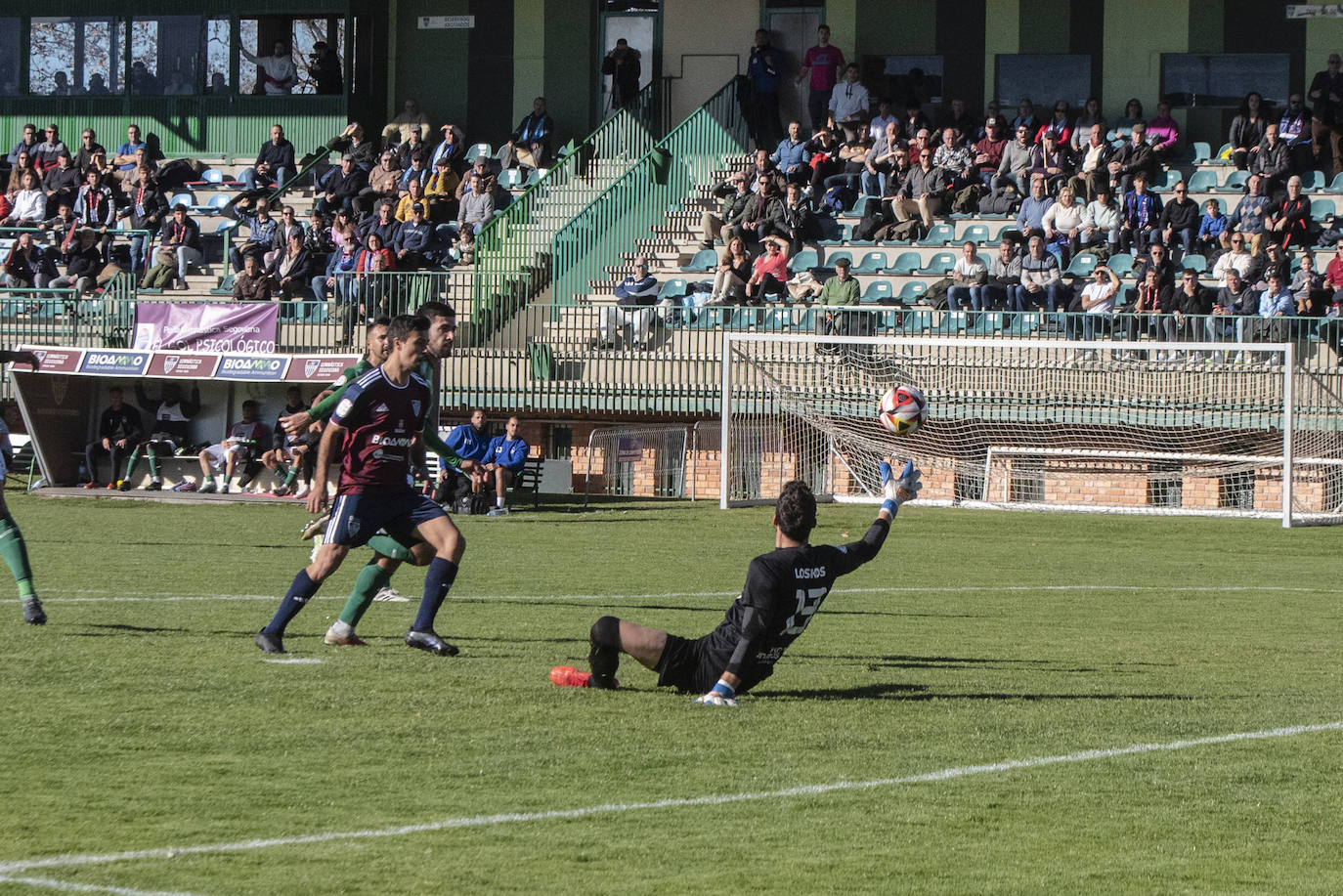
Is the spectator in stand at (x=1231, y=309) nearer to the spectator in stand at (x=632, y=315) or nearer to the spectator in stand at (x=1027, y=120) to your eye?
the spectator in stand at (x=1027, y=120)

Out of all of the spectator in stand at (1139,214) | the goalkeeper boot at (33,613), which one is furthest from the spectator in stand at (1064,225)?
the goalkeeper boot at (33,613)

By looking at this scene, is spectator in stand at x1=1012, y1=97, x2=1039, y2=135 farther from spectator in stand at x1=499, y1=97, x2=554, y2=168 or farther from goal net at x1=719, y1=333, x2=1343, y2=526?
spectator in stand at x1=499, y1=97, x2=554, y2=168

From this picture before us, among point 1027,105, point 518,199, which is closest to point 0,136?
point 518,199

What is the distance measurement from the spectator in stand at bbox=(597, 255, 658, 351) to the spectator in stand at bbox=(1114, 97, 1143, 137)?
8.88 metres

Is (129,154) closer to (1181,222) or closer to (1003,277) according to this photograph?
(1003,277)

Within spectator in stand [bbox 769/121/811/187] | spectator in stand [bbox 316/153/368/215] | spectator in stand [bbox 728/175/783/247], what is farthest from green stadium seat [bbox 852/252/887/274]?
spectator in stand [bbox 316/153/368/215]

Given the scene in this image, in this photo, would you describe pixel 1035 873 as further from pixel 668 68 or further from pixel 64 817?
pixel 668 68

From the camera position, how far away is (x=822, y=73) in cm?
3322

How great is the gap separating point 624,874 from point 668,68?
3275 cm

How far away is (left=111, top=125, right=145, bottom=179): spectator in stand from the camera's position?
119 feet

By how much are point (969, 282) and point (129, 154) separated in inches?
736

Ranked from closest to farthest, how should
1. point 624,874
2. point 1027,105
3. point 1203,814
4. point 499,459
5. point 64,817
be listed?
point 624,874 < point 64,817 < point 1203,814 < point 499,459 < point 1027,105

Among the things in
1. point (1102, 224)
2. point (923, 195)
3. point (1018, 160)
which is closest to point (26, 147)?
point (923, 195)

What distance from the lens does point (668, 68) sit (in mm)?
36875
